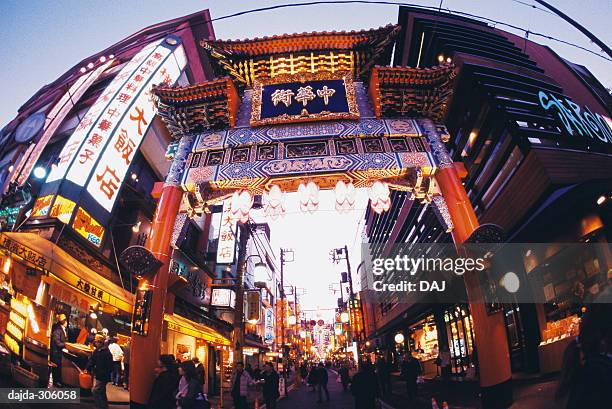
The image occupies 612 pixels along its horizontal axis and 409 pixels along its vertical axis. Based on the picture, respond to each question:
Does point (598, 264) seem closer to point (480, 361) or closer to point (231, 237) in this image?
point (480, 361)

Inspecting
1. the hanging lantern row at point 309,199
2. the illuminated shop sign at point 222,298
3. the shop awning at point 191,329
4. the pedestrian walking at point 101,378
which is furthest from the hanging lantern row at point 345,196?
the illuminated shop sign at point 222,298

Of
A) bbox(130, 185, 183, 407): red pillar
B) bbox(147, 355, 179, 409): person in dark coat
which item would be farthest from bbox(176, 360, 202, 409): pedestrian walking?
bbox(130, 185, 183, 407): red pillar

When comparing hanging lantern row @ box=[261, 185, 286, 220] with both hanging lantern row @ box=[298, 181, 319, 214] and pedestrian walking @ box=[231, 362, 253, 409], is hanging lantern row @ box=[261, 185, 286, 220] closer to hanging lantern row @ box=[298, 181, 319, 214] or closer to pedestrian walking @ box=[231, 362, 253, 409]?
hanging lantern row @ box=[298, 181, 319, 214]

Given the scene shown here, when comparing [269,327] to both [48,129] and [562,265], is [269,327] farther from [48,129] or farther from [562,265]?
[562,265]

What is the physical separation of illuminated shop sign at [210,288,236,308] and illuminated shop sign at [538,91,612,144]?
761 inches

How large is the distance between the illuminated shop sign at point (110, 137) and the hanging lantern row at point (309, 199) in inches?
210

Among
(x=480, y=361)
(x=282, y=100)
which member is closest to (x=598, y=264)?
(x=480, y=361)

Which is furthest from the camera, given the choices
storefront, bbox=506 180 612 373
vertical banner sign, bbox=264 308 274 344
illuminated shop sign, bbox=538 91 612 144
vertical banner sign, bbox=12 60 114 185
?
vertical banner sign, bbox=264 308 274 344

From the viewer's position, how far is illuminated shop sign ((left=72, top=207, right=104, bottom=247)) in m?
10.6

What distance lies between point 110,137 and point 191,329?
8.52 metres

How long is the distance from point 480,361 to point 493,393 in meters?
0.66

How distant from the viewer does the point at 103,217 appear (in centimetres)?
1193

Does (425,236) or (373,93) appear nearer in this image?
(373,93)

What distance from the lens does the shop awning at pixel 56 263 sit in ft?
24.5
